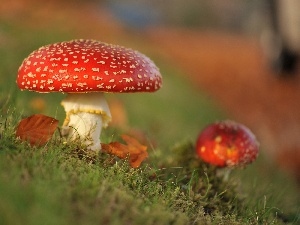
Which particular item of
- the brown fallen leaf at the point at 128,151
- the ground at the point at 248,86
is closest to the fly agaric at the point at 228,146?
the brown fallen leaf at the point at 128,151

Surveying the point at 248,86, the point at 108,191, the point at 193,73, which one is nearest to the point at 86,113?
the point at 108,191

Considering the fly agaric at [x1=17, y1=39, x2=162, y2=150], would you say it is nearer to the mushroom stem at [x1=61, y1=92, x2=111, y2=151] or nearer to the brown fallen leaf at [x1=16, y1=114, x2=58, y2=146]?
the mushroom stem at [x1=61, y1=92, x2=111, y2=151]

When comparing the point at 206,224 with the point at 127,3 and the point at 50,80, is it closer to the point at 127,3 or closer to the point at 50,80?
the point at 50,80

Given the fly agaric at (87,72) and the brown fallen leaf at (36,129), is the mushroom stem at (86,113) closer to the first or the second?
the fly agaric at (87,72)

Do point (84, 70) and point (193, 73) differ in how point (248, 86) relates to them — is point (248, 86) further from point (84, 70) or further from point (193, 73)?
point (84, 70)

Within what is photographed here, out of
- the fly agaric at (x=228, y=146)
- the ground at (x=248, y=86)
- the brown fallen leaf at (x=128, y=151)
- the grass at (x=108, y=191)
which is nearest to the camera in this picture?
the grass at (x=108, y=191)

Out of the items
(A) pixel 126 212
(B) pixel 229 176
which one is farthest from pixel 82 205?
(B) pixel 229 176

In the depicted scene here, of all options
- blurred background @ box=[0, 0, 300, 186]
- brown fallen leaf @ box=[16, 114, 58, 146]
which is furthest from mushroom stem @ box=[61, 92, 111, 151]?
blurred background @ box=[0, 0, 300, 186]
